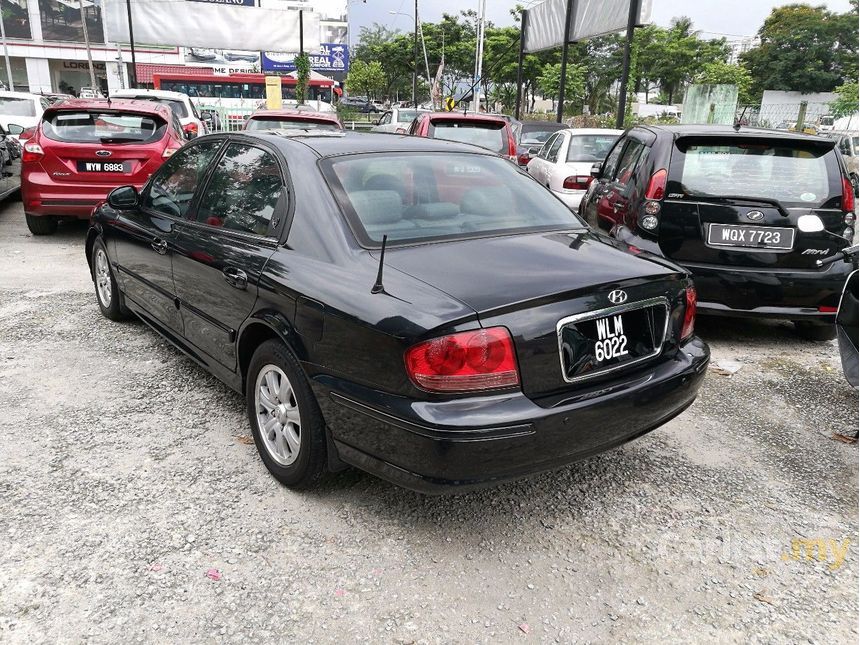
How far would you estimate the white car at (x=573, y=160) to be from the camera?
31.6 feet

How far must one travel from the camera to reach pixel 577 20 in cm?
1836

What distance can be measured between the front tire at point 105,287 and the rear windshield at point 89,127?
2.98 meters

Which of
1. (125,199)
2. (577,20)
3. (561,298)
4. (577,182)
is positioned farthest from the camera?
(577,20)

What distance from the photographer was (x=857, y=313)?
12.8 feet

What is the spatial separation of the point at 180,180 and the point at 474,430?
9.06 feet

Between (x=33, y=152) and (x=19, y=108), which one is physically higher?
(x=19, y=108)

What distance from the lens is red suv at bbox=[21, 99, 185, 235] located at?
778 centimetres

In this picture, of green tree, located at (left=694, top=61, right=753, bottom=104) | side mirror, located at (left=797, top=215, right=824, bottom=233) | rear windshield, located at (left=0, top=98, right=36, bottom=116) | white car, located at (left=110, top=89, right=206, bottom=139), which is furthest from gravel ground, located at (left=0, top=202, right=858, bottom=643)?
green tree, located at (left=694, top=61, right=753, bottom=104)

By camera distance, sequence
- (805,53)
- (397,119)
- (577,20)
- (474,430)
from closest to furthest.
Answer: (474,430) < (577,20) < (397,119) < (805,53)

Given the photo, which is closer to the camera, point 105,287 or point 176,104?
point 105,287

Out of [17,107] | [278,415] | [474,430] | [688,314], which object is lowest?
[278,415]

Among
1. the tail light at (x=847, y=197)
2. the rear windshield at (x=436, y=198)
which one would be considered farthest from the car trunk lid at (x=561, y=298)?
the tail light at (x=847, y=197)

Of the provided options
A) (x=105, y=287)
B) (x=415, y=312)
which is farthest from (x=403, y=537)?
(x=105, y=287)

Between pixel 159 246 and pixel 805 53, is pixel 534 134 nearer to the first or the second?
pixel 159 246
